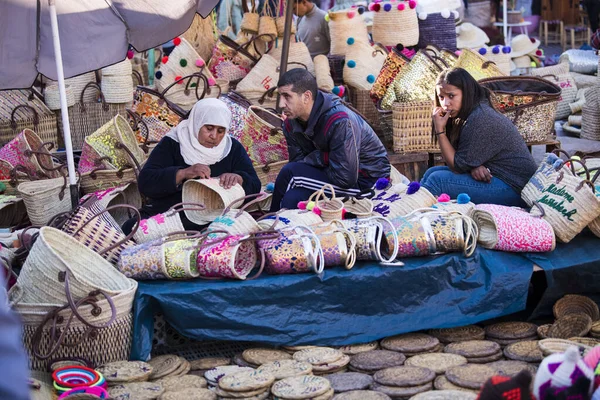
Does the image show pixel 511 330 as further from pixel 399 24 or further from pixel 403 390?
pixel 399 24

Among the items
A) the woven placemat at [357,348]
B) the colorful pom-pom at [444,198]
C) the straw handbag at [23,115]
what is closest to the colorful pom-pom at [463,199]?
the colorful pom-pom at [444,198]

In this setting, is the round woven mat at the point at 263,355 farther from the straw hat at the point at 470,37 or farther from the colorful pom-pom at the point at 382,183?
the straw hat at the point at 470,37

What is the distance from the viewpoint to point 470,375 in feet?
11.3

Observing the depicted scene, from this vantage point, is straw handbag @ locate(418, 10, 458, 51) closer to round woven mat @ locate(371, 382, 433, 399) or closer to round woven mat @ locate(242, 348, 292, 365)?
round woven mat @ locate(242, 348, 292, 365)

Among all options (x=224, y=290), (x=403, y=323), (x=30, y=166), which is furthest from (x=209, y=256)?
(x=30, y=166)

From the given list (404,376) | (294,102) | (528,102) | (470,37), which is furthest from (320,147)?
(470,37)

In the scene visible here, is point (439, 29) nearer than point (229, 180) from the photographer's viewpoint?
No

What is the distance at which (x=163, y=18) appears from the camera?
4.62 meters

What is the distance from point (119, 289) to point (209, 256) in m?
0.41

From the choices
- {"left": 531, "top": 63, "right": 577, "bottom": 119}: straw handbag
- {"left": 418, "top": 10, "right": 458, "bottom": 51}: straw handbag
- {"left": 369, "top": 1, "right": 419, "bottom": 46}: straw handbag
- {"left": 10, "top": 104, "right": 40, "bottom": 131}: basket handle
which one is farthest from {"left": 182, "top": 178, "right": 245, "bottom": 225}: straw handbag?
{"left": 531, "top": 63, "right": 577, "bottom": 119}: straw handbag

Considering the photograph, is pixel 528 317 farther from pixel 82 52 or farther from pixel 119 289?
pixel 82 52

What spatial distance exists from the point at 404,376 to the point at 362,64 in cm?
374

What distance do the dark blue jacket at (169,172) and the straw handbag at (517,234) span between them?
4.57ft

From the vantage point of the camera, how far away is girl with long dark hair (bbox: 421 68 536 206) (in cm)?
457
